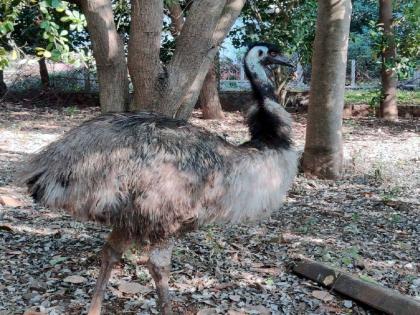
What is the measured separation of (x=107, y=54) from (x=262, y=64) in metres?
0.93

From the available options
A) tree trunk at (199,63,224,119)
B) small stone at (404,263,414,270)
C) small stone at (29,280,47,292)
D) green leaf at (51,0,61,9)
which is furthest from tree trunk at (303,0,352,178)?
tree trunk at (199,63,224,119)

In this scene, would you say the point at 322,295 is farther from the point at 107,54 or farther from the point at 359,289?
the point at 107,54

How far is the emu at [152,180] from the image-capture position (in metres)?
2.83

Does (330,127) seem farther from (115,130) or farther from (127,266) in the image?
(115,130)

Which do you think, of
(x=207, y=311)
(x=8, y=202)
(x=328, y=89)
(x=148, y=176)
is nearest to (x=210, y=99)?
(x=328, y=89)

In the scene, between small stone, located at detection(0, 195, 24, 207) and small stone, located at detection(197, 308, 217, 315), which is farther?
small stone, located at detection(0, 195, 24, 207)

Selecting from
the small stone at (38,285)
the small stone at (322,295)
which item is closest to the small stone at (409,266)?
the small stone at (322,295)

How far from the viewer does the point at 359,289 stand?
3.47 metres

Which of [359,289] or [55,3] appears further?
[359,289]

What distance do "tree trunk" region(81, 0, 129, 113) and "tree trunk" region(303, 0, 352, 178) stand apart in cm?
297

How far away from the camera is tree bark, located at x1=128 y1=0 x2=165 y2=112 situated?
368 centimetres

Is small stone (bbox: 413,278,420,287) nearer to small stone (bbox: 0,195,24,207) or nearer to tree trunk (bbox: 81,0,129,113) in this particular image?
tree trunk (bbox: 81,0,129,113)

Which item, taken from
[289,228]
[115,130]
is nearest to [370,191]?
[289,228]

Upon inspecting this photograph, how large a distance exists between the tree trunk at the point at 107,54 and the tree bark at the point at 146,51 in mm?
83
